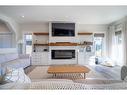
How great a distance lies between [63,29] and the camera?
5.71m

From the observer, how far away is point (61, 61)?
16.5 ft

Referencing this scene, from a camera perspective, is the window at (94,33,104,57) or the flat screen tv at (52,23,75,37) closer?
the window at (94,33,104,57)

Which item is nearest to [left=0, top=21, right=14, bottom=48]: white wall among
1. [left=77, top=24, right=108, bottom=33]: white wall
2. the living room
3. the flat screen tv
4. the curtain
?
the living room

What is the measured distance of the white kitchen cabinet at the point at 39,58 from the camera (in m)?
5.04

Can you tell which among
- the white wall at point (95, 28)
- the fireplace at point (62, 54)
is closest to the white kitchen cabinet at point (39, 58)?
the fireplace at point (62, 54)

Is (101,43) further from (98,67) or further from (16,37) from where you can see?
(16,37)

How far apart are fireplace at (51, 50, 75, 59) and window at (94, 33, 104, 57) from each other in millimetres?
918

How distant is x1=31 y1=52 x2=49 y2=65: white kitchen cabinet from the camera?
504 centimetres

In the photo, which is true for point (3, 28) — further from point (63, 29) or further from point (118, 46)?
point (118, 46)

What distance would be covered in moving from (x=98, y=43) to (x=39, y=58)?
2.16 m

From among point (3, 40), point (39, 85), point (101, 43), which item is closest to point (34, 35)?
point (3, 40)

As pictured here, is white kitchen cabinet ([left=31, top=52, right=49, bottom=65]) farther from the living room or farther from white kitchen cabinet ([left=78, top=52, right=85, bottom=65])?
white kitchen cabinet ([left=78, top=52, right=85, bottom=65])
